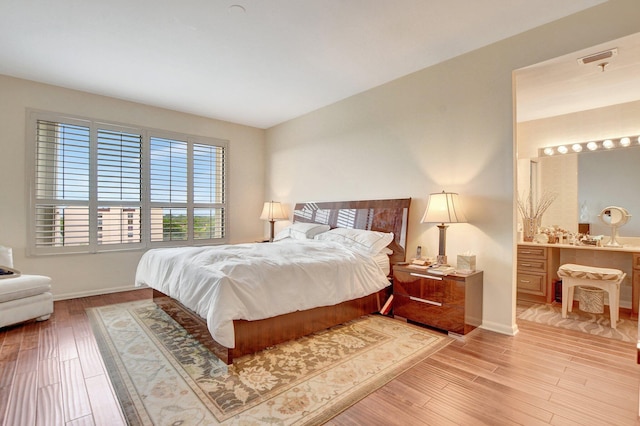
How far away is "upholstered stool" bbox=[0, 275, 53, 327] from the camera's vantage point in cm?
302

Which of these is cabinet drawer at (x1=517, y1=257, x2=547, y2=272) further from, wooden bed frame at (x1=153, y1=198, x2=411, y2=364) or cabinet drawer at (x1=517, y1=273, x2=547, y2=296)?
wooden bed frame at (x1=153, y1=198, x2=411, y2=364)

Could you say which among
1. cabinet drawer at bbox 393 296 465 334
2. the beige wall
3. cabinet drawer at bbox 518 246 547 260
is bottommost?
cabinet drawer at bbox 393 296 465 334

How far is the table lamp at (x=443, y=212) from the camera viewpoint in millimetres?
3154

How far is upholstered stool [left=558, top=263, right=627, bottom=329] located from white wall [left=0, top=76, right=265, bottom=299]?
16.9ft

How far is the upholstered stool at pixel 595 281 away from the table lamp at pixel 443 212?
1377 millimetres

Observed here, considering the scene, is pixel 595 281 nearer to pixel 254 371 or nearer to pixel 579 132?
pixel 579 132

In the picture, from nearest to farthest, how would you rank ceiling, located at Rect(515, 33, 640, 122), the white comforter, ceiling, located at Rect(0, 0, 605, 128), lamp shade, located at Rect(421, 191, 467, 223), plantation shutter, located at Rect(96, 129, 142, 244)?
the white comforter, ceiling, located at Rect(0, 0, 605, 128), ceiling, located at Rect(515, 33, 640, 122), lamp shade, located at Rect(421, 191, 467, 223), plantation shutter, located at Rect(96, 129, 142, 244)

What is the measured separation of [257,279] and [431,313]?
1.75 m

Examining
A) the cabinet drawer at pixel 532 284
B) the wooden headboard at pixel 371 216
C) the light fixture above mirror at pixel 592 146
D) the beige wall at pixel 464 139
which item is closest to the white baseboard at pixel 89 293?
the wooden headboard at pixel 371 216

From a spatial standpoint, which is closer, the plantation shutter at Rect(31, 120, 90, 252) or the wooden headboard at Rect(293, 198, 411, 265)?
the wooden headboard at Rect(293, 198, 411, 265)

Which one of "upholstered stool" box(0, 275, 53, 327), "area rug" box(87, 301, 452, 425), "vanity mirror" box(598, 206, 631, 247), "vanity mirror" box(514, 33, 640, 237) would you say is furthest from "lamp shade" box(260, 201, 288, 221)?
"vanity mirror" box(598, 206, 631, 247)

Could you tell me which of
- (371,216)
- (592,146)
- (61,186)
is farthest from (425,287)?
(61,186)

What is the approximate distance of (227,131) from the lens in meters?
5.86

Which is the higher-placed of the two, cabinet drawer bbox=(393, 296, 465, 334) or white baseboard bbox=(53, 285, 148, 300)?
cabinet drawer bbox=(393, 296, 465, 334)
